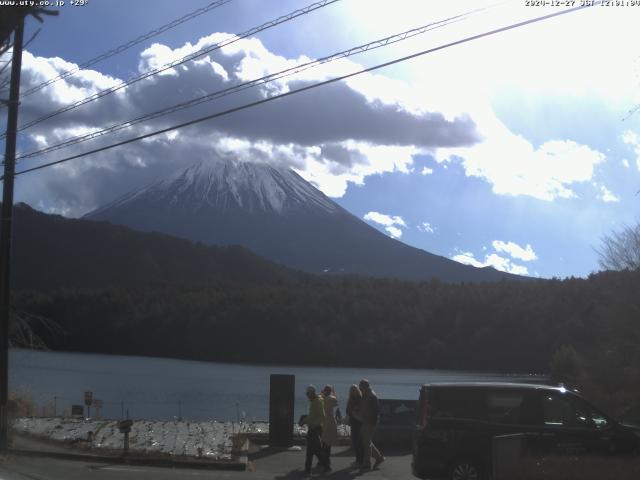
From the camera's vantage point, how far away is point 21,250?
14475cm

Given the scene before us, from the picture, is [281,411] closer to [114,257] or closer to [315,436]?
[315,436]

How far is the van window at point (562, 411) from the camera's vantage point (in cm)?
1205

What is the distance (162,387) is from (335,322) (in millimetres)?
46548

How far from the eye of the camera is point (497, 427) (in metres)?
12.0

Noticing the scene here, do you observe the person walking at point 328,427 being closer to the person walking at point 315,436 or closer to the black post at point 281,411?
A: the person walking at point 315,436

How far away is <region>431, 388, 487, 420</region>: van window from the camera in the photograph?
1214 cm

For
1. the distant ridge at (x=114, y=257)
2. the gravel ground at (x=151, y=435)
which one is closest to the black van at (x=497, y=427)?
the gravel ground at (x=151, y=435)

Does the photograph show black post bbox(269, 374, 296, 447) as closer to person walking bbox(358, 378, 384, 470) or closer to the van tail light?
person walking bbox(358, 378, 384, 470)

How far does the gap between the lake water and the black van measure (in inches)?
721

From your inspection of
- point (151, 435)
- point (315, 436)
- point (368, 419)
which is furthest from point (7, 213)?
point (368, 419)

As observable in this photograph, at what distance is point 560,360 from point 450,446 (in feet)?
115

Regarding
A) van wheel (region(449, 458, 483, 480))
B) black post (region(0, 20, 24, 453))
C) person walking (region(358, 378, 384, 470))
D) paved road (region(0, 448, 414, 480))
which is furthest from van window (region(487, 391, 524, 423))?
black post (region(0, 20, 24, 453))

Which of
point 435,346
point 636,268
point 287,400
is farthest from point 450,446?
point 435,346

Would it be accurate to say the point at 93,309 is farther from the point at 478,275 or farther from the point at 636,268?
the point at 478,275
